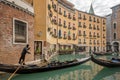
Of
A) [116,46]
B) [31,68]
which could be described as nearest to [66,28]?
[116,46]

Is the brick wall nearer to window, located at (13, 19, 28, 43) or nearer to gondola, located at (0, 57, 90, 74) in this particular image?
window, located at (13, 19, 28, 43)

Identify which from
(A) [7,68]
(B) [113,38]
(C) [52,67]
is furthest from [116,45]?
(A) [7,68]

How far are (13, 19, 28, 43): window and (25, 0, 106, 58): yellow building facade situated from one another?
16.4 feet

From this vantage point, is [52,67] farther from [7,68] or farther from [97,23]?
[97,23]

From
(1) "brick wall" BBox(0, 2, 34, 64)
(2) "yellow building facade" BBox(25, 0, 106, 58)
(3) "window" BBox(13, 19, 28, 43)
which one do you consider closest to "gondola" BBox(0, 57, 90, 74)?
(1) "brick wall" BBox(0, 2, 34, 64)

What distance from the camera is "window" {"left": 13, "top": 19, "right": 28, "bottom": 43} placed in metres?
12.1

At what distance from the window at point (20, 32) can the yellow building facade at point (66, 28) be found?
499cm

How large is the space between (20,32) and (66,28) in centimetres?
A: 2072

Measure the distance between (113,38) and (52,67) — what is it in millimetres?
34434

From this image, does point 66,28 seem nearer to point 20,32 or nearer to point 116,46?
point 116,46

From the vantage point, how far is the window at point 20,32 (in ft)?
39.6

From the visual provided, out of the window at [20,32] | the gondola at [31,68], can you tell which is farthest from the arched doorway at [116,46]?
the window at [20,32]

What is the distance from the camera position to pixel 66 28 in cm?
3319

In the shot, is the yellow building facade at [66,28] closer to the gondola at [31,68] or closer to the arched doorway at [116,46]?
the arched doorway at [116,46]
